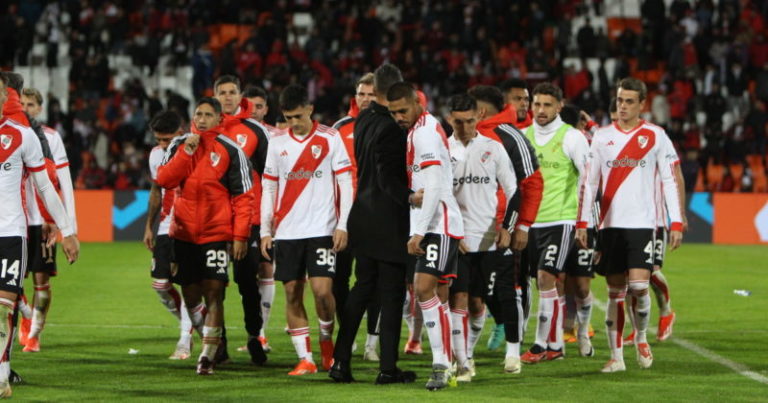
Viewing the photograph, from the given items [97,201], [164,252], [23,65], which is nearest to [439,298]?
[164,252]

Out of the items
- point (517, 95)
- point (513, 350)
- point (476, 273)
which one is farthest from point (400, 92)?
point (517, 95)

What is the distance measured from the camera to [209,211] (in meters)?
9.30

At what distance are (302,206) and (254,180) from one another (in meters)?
1.43

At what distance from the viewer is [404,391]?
8.30 metres

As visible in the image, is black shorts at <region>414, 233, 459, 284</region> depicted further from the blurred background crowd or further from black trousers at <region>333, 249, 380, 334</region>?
the blurred background crowd

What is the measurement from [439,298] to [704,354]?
3099mm

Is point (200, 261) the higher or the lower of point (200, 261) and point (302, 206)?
the lower

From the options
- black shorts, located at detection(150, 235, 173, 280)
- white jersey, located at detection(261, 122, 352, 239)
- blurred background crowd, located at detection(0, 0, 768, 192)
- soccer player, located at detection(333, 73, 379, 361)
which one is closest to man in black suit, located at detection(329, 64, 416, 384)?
white jersey, located at detection(261, 122, 352, 239)

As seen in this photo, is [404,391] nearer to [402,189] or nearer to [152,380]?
[402,189]

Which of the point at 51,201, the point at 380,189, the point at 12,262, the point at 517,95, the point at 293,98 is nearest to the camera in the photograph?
the point at 12,262

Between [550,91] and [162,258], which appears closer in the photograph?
[550,91]

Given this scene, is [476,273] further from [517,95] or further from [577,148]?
[517,95]

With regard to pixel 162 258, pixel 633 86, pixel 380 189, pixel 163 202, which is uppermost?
pixel 633 86

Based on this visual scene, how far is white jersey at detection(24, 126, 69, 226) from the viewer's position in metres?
8.88
